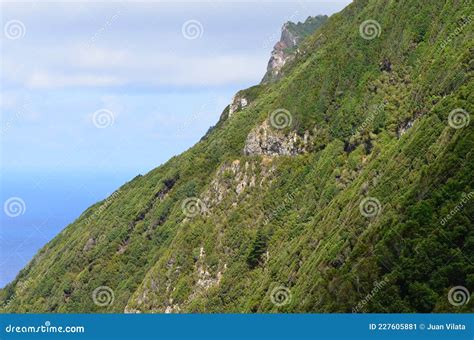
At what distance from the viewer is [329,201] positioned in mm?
116062

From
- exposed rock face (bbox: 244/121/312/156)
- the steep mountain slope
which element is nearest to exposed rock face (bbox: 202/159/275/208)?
the steep mountain slope

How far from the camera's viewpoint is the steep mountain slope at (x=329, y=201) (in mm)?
69188

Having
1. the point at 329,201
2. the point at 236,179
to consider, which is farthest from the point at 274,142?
the point at 329,201

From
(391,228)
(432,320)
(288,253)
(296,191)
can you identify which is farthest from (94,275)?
(432,320)

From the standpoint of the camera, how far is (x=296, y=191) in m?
130

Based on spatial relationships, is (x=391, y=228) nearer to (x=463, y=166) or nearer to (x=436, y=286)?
(x=463, y=166)

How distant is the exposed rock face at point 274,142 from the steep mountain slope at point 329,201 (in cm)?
28

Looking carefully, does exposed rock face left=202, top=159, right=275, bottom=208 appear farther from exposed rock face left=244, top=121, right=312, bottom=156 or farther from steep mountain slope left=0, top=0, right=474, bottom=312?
exposed rock face left=244, top=121, right=312, bottom=156

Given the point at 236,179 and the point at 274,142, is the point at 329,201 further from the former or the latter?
the point at 236,179

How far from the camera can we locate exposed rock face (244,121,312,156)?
142 meters

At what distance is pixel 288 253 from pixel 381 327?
6862 centimetres

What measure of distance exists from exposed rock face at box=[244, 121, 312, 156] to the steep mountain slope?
0.91ft

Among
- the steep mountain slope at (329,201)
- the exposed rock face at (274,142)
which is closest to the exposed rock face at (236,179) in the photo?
the steep mountain slope at (329,201)

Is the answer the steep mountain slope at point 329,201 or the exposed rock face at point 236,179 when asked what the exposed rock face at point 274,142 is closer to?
the steep mountain slope at point 329,201
